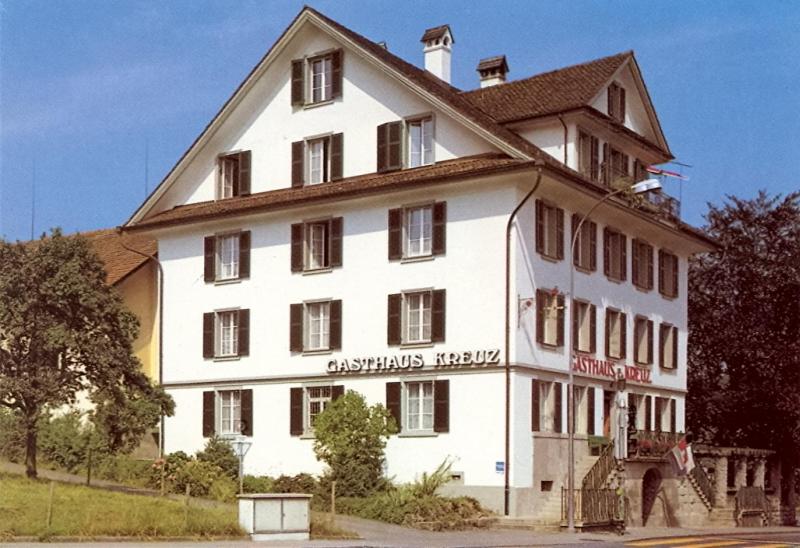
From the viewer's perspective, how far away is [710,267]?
67438mm

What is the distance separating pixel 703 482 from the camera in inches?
2036

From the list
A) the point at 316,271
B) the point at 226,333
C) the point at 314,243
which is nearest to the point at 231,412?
the point at 226,333

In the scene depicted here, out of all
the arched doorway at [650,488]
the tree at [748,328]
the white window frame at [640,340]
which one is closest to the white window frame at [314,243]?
the white window frame at [640,340]

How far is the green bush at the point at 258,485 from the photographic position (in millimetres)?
45947

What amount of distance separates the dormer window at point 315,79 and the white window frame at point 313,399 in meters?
9.58

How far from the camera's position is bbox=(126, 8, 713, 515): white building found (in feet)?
144

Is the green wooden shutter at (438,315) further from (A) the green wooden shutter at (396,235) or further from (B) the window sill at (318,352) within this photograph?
(B) the window sill at (318,352)

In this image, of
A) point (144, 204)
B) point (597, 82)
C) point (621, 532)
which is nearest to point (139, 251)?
point (144, 204)

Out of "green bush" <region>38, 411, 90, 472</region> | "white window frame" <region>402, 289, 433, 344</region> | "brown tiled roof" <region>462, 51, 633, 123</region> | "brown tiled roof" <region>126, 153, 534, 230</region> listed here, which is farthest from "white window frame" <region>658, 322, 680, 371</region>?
"green bush" <region>38, 411, 90, 472</region>

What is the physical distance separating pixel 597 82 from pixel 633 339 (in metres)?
8.92

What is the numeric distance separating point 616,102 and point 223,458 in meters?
18.0

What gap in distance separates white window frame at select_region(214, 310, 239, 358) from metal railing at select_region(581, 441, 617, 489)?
1323cm

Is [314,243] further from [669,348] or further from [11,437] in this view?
[669,348]

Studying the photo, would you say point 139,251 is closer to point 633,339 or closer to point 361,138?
point 361,138
